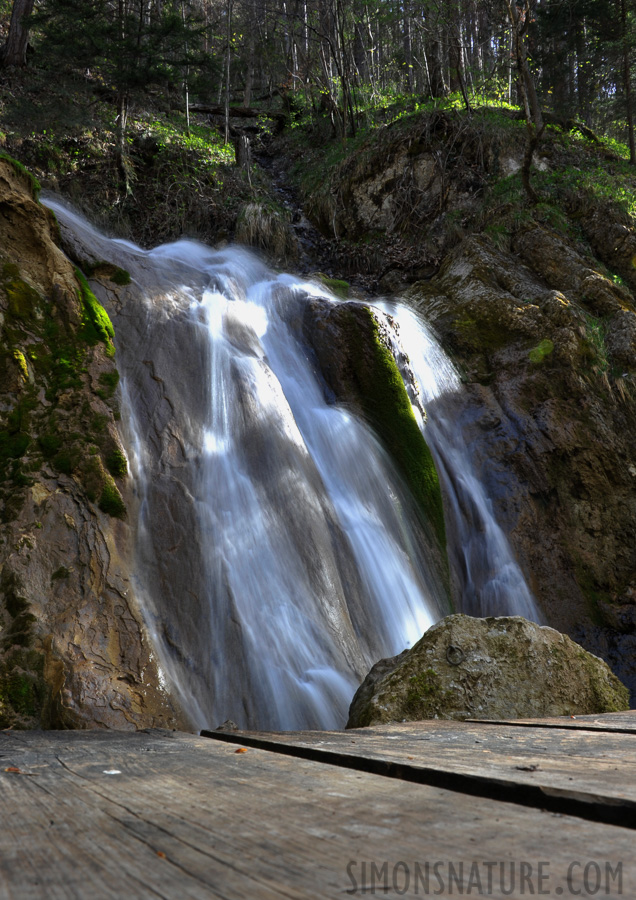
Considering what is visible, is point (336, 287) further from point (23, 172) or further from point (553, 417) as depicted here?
point (23, 172)

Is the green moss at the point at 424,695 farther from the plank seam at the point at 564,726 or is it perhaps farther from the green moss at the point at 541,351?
the green moss at the point at 541,351

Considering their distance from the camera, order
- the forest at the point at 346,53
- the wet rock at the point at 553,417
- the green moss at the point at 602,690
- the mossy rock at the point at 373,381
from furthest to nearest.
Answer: the forest at the point at 346,53, the wet rock at the point at 553,417, the mossy rock at the point at 373,381, the green moss at the point at 602,690

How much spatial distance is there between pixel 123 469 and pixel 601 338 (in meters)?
8.52

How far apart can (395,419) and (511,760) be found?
7191mm

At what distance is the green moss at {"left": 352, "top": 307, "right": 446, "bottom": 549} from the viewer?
8062mm

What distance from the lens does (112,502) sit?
17.2ft

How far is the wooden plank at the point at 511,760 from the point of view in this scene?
3.47 ft

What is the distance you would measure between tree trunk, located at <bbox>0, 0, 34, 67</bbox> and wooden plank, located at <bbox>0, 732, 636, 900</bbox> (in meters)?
19.5

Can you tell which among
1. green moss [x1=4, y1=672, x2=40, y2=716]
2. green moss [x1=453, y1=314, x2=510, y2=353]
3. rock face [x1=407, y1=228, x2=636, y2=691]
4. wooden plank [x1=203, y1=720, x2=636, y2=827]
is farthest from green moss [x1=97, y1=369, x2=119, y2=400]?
green moss [x1=453, y1=314, x2=510, y2=353]

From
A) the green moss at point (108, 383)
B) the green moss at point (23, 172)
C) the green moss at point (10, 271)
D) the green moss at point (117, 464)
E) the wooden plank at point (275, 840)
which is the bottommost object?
the wooden plank at point (275, 840)

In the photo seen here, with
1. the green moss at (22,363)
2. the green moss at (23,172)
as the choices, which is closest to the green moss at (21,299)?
the green moss at (22,363)

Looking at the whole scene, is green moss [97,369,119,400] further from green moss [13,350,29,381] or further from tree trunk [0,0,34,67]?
tree trunk [0,0,34,67]

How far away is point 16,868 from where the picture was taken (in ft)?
2.78

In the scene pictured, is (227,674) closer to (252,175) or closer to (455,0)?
(252,175)
